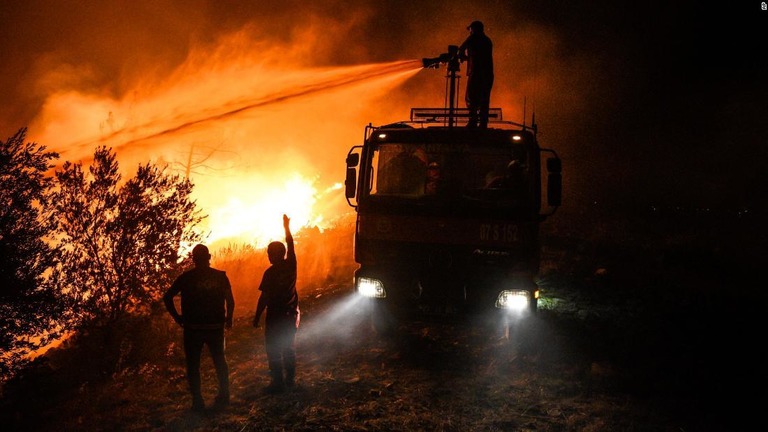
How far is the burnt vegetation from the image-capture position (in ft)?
15.2

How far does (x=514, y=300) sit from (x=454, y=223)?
1291 millimetres

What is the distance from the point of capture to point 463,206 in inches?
232

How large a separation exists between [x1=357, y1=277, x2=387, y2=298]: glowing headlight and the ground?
1.05 m

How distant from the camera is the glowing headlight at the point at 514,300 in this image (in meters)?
5.70

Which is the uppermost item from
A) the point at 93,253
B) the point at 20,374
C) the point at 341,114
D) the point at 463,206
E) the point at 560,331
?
the point at 341,114

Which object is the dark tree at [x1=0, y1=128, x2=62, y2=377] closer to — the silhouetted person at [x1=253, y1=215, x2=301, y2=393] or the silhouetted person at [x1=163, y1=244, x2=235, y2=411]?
the silhouetted person at [x1=163, y1=244, x2=235, y2=411]

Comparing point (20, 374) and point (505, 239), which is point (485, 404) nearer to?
point (505, 239)

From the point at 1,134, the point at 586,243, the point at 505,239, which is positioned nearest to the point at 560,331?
the point at 505,239

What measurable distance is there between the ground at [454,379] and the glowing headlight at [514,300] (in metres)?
0.61

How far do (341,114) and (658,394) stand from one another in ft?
A: 100

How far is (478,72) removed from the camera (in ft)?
24.2

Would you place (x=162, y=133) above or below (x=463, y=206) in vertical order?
above

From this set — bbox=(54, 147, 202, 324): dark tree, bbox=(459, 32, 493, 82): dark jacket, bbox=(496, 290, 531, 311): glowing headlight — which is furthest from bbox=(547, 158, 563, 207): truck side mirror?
bbox=(54, 147, 202, 324): dark tree

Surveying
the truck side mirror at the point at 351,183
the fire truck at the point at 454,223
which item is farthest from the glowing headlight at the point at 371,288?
the truck side mirror at the point at 351,183
